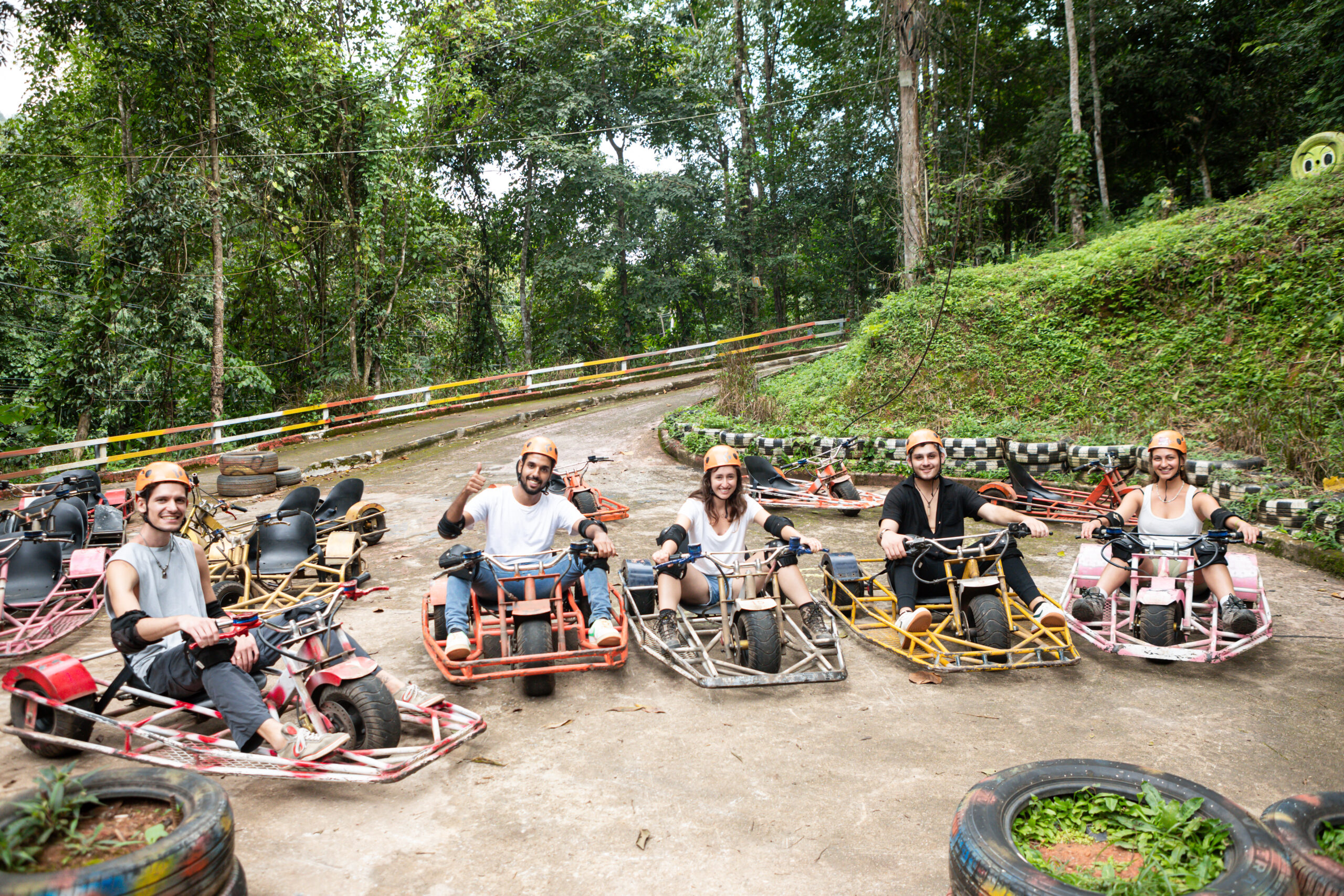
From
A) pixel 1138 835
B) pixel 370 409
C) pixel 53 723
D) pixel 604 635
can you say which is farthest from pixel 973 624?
pixel 370 409

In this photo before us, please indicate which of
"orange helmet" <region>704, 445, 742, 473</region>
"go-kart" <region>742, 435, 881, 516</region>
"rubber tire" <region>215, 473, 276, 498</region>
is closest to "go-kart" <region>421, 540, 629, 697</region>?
"orange helmet" <region>704, 445, 742, 473</region>

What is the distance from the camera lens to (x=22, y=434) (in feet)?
55.8

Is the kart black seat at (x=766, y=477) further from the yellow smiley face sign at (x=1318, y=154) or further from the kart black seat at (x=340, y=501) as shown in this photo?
the yellow smiley face sign at (x=1318, y=154)

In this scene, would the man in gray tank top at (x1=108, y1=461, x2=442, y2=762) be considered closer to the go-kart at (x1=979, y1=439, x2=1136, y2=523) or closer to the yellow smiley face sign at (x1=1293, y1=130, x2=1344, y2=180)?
the go-kart at (x1=979, y1=439, x2=1136, y2=523)

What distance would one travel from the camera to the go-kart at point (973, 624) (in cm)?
489

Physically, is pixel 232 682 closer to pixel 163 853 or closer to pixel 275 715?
pixel 275 715

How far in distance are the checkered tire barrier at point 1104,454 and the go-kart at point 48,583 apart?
387 inches

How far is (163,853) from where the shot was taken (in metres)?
2.40

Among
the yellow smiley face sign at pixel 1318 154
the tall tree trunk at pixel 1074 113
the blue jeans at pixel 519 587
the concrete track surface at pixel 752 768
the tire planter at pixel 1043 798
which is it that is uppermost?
the tall tree trunk at pixel 1074 113

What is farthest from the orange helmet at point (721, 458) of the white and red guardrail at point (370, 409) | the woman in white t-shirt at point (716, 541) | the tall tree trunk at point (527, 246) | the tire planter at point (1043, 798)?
the tall tree trunk at point (527, 246)

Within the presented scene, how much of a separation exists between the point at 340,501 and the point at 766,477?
4854mm

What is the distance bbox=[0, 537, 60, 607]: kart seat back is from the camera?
6.09 meters

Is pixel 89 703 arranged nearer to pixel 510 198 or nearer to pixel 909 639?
pixel 909 639

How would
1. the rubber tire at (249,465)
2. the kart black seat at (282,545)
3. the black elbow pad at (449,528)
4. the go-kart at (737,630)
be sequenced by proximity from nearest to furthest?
the go-kart at (737,630) < the black elbow pad at (449,528) < the kart black seat at (282,545) < the rubber tire at (249,465)
